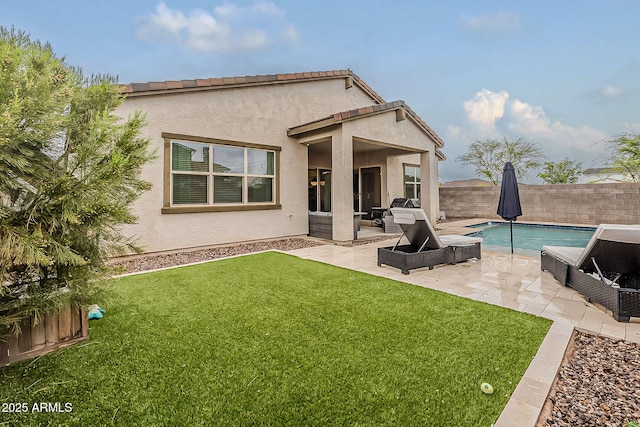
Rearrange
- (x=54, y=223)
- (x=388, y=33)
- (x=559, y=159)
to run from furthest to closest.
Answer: (x=559, y=159) → (x=388, y=33) → (x=54, y=223)

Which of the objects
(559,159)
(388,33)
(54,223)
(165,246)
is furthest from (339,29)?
(54,223)

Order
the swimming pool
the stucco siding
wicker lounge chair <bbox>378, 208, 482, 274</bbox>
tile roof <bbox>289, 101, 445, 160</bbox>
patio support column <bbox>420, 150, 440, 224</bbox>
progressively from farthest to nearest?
patio support column <bbox>420, 150, 440, 224</bbox> < the swimming pool < tile roof <bbox>289, 101, 445, 160</bbox> < the stucco siding < wicker lounge chair <bbox>378, 208, 482, 274</bbox>

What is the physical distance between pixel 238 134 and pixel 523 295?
8.75 m

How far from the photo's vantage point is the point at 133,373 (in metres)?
2.74

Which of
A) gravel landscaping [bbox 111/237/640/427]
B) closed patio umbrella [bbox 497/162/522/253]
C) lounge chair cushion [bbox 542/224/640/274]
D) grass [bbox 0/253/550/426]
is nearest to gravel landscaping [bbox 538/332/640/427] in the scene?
gravel landscaping [bbox 111/237/640/427]

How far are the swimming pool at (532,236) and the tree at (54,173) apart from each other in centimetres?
943

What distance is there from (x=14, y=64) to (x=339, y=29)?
21553mm

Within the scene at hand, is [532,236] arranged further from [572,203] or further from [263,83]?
[263,83]

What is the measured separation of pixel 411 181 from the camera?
59.2 ft

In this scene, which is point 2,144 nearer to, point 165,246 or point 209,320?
point 209,320

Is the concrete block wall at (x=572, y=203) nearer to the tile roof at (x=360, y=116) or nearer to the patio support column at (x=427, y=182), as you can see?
the patio support column at (x=427, y=182)

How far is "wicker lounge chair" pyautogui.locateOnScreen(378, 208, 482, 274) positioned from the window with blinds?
5329 mm

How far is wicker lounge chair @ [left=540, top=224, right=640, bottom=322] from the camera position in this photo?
3838 mm

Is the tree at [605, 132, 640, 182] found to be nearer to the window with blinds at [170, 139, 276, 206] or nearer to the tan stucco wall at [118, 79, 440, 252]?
the tan stucco wall at [118, 79, 440, 252]
